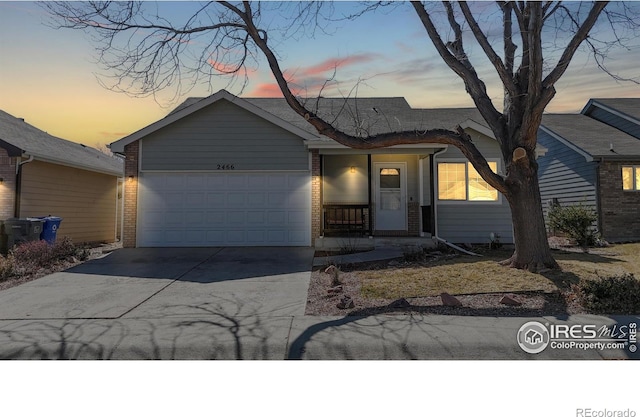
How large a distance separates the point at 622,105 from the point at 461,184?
12.4 m

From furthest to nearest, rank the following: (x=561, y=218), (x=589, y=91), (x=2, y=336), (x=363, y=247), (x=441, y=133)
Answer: (x=561, y=218)
(x=363, y=247)
(x=589, y=91)
(x=441, y=133)
(x=2, y=336)

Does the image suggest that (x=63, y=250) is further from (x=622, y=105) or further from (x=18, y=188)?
(x=622, y=105)

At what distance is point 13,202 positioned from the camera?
35.1 ft

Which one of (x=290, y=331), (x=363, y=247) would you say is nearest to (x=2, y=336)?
(x=290, y=331)

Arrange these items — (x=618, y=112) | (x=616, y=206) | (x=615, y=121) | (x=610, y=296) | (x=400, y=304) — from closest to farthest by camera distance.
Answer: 1. (x=610, y=296)
2. (x=400, y=304)
3. (x=616, y=206)
4. (x=618, y=112)
5. (x=615, y=121)

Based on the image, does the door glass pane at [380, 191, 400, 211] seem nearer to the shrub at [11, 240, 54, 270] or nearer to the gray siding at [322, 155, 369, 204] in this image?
the gray siding at [322, 155, 369, 204]

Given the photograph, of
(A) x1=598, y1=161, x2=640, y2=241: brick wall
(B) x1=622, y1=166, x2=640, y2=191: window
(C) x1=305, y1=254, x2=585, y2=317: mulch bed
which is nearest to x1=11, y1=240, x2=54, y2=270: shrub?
(C) x1=305, y1=254, x2=585, y2=317: mulch bed

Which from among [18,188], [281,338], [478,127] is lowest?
[281,338]

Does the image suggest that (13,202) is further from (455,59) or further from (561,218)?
(561,218)

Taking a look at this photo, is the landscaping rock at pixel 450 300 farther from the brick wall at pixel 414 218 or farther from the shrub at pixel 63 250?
the shrub at pixel 63 250

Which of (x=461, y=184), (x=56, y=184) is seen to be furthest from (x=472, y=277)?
(x=56, y=184)

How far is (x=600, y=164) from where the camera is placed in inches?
556

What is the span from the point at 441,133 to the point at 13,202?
12056 millimetres

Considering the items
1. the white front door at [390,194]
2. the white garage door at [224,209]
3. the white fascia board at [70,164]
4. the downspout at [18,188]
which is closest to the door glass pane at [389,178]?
the white front door at [390,194]
